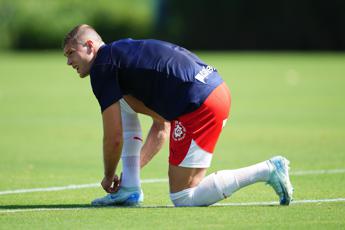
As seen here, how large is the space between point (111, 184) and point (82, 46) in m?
1.31

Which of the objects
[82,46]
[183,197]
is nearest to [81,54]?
[82,46]

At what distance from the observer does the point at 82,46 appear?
314 inches

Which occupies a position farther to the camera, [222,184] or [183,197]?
[183,197]

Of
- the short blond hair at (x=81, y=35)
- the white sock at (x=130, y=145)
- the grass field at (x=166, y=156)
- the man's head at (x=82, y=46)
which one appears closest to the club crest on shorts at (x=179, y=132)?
the grass field at (x=166, y=156)

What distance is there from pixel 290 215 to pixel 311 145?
5879 mm

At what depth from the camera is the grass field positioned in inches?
289

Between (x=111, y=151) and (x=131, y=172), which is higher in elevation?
(x=111, y=151)

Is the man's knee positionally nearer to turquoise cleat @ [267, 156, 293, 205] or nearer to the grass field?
the grass field

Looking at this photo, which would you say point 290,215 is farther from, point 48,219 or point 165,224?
point 48,219

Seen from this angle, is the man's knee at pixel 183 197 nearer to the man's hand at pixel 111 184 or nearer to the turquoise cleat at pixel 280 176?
the man's hand at pixel 111 184

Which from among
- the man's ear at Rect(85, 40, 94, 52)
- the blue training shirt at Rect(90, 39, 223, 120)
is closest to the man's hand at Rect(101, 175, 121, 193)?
the blue training shirt at Rect(90, 39, 223, 120)

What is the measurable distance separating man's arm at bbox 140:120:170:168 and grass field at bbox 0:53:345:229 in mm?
433

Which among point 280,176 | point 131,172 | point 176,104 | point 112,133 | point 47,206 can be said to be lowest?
point 47,206

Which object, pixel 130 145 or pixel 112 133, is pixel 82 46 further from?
pixel 130 145
